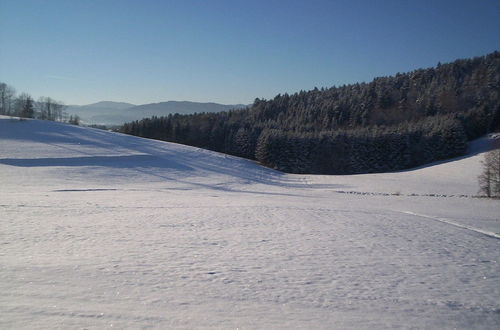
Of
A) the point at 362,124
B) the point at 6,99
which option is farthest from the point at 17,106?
the point at 362,124

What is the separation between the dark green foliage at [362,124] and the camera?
66812mm

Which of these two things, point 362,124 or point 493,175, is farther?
point 362,124

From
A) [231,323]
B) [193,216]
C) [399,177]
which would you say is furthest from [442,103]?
[231,323]

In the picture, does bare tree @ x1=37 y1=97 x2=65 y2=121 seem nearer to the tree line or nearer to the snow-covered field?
the tree line

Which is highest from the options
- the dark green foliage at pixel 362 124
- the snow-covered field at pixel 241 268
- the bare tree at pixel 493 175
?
the dark green foliage at pixel 362 124

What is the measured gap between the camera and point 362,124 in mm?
87750

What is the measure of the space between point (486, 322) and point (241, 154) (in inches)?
3055

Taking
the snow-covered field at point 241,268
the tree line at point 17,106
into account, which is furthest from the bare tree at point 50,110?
the snow-covered field at point 241,268

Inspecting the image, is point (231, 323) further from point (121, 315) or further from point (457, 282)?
point (457, 282)

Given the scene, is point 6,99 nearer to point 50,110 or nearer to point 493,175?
point 50,110

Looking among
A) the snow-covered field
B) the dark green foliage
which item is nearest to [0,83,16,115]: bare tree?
the dark green foliage

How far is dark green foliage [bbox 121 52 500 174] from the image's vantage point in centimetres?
6681

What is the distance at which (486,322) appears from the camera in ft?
18.1

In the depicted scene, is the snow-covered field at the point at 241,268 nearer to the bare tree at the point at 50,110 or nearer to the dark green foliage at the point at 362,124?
the dark green foliage at the point at 362,124
